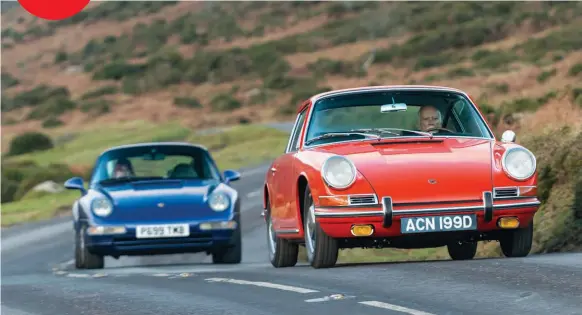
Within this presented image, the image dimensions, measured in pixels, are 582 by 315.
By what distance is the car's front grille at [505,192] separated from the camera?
34.1 ft

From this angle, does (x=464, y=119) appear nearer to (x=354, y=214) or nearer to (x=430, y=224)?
(x=430, y=224)

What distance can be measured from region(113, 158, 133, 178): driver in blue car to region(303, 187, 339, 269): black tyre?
5.36m

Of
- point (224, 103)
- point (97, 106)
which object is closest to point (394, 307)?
point (224, 103)

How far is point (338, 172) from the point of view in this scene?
411 inches

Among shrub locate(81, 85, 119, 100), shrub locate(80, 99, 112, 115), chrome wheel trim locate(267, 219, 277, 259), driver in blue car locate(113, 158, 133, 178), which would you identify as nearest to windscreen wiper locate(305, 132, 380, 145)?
chrome wheel trim locate(267, 219, 277, 259)

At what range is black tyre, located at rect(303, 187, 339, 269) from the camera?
1067 cm

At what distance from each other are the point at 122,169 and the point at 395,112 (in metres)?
Answer: 5.27

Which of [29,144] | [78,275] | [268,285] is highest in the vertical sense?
[268,285]

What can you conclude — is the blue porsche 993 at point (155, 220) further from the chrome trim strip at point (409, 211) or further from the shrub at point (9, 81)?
the shrub at point (9, 81)

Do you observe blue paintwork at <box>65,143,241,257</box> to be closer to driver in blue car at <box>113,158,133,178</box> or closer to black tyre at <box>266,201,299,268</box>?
driver in blue car at <box>113,158,133,178</box>

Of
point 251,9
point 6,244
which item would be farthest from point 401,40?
point 6,244

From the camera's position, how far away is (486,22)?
8750cm

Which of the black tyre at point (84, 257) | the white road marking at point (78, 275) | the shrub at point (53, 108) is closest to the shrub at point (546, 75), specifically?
the black tyre at point (84, 257)

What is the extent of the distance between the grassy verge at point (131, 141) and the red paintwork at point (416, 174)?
720 inches
